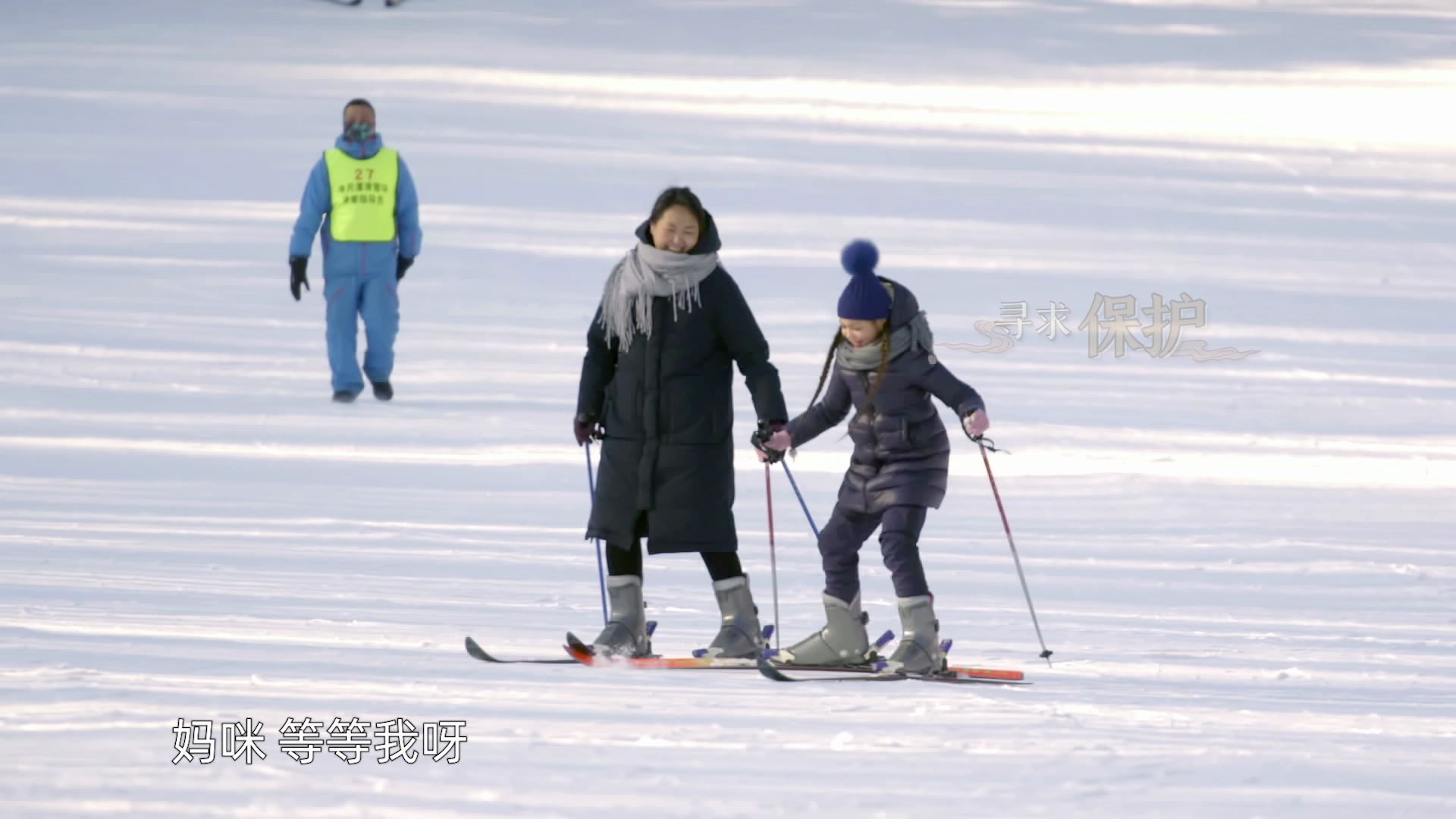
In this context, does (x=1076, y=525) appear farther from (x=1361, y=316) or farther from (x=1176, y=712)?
(x=1361, y=316)

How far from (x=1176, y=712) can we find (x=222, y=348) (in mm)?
7950

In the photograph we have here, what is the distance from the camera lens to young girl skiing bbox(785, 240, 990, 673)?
5.92m

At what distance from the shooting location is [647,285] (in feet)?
19.9

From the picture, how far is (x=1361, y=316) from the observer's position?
1421 cm

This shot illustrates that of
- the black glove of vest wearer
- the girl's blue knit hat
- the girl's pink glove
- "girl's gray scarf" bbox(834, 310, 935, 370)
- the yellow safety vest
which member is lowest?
the girl's pink glove

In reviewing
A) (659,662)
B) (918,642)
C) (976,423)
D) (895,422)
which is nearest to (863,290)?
(895,422)

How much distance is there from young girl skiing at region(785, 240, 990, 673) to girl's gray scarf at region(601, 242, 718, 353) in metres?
0.34

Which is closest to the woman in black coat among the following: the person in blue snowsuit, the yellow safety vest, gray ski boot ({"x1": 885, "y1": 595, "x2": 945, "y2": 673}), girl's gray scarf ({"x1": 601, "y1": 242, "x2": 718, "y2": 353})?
girl's gray scarf ({"x1": 601, "y1": 242, "x2": 718, "y2": 353})

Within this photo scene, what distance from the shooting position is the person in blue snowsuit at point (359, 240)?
1085 centimetres

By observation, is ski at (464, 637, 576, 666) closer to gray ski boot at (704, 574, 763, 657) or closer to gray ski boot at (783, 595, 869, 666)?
gray ski boot at (704, 574, 763, 657)

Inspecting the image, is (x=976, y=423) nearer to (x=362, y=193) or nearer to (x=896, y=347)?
(x=896, y=347)

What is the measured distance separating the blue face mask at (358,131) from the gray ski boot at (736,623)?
5.00 metres

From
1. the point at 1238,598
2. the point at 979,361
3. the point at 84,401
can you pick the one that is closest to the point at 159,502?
the point at 84,401

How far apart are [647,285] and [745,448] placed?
14.4 ft
